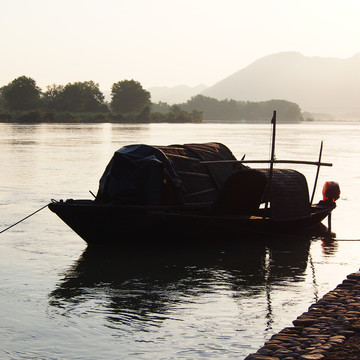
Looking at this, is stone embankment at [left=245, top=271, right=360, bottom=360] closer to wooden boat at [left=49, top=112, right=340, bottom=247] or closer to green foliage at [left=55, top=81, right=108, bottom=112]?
wooden boat at [left=49, top=112, right=340, bottom=247]

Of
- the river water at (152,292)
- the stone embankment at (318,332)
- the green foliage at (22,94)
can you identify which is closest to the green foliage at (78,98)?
the green foliage at (22,94)

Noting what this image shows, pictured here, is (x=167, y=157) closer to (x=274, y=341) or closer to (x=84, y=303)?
(x=84, y=303)

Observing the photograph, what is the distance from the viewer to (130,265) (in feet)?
49.8

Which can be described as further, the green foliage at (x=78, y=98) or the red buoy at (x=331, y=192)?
the green foliage at (x=78, y=98)

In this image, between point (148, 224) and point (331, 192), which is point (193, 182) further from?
point (331, 192)

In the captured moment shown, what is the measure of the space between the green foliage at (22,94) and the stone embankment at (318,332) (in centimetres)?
17660

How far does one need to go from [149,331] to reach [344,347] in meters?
3.58

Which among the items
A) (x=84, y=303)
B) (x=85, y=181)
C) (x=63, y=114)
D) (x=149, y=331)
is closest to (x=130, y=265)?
(x=84, y=303)

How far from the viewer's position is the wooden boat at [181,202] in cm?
1655

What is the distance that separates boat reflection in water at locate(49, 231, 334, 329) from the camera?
1190 centimetres

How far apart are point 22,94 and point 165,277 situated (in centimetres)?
17261

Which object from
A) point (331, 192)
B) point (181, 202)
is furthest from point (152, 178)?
point (331, 192)

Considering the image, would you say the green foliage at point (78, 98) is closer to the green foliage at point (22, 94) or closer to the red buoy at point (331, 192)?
the green foliage at point (22, 94)

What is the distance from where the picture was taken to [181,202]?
1747 cm
